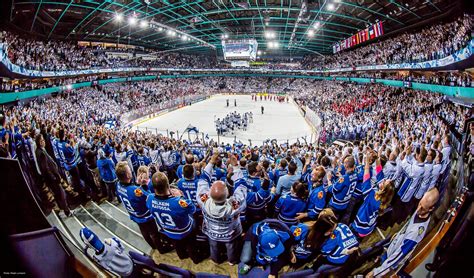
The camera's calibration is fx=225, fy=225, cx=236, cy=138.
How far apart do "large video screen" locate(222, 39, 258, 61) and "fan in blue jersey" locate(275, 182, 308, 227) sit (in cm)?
2490

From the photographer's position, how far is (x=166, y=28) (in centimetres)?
2388

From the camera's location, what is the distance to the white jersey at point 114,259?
5.23 feet

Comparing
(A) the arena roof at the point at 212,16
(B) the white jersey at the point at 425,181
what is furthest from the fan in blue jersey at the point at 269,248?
(A) the arena roof at the point at 212,16

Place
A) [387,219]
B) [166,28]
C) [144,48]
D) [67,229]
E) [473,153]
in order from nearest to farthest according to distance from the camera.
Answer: [67,229] → [473,153] → [387,219] → [166,28] → [144,48]

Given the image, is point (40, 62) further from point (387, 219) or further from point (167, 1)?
point (387, 219)

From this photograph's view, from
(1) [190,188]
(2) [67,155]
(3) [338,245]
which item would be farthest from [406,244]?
(2) [67,155]

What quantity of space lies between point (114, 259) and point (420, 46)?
26691 mm

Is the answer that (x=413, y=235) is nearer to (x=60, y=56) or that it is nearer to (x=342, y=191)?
(x=342, y=191)

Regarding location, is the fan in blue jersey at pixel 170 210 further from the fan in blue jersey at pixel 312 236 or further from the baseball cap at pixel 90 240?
the fan in blue jersey at pixel 312 236

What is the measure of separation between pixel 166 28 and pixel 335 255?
87.0ft

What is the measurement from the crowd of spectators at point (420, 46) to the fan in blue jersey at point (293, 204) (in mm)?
13459

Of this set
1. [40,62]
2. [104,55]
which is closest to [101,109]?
[40,62]

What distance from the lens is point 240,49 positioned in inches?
1024

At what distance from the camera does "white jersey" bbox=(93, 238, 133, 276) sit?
1.59 metres
